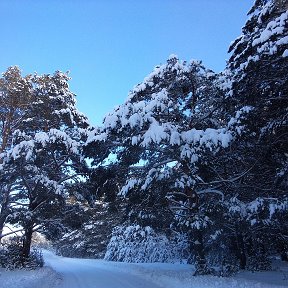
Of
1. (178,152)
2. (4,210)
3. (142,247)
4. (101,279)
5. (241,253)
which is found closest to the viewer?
(178,152)

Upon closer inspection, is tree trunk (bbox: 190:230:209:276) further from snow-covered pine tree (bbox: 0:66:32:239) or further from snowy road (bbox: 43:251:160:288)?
snow-covered pine tree (bbox: 0:66:32:239)

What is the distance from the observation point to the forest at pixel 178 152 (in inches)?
472

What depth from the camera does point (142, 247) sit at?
34594mm

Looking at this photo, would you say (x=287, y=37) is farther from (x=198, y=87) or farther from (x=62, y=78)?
(x=62, y=78)

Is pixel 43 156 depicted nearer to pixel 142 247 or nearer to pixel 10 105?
pixel 10 105

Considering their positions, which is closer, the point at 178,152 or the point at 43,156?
the point at 178,152

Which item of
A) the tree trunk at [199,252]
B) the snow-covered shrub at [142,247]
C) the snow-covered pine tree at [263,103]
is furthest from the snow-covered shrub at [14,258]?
the snow-covered pine tree at [263,103]

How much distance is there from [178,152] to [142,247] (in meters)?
22.1

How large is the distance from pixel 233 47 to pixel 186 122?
5.36 metres

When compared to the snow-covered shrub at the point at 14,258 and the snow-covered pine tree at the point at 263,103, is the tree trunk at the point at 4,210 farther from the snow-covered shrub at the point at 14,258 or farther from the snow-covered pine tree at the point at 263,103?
the snow-covered pine tree at the point at 263,103

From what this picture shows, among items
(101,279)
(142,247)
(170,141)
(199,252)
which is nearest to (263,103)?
(170,141)

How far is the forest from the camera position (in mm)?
12000

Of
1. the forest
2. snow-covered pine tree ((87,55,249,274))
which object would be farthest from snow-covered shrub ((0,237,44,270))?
snow-covered pine tree ((87,55,249,274))

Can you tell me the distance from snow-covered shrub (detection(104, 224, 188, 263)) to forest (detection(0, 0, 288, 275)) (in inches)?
306
